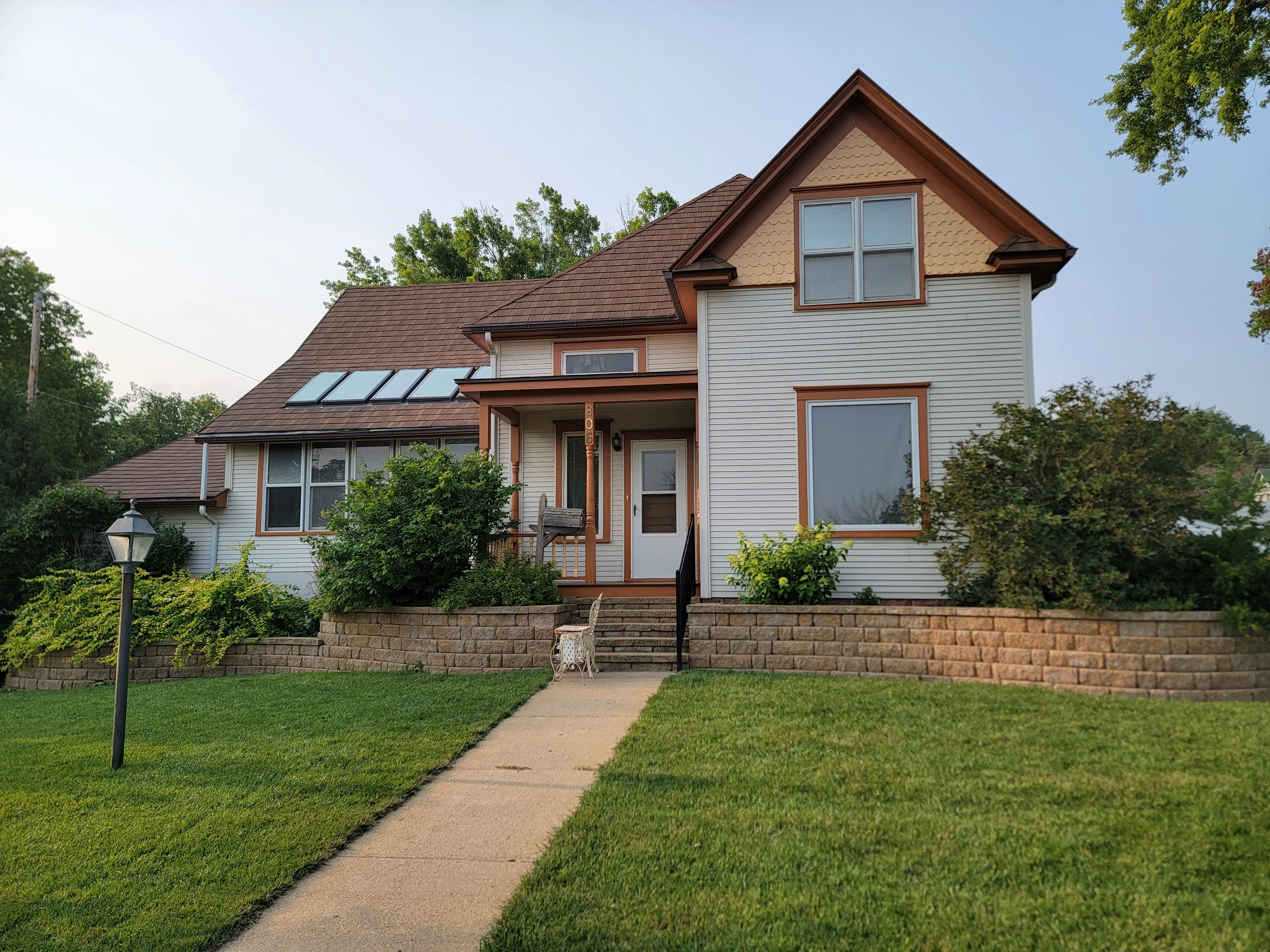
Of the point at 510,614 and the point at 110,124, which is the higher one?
the point at 110,124

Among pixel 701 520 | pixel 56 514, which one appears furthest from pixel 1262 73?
pixel 56 514

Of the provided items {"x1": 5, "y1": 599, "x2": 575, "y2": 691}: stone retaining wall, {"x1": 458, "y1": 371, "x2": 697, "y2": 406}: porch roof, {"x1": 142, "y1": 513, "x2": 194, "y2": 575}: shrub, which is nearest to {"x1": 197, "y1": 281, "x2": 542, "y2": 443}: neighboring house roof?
{"x1": 142, "y1": 513, "x2": 194, "y2": 575}: shrub

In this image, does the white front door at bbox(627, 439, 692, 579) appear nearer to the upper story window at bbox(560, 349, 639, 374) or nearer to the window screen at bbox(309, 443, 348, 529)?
the upper story window at bbox(560, 349, 639, 374)

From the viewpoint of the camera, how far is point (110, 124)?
11586 millimetres

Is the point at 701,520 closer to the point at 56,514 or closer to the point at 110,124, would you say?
the point at 110,124

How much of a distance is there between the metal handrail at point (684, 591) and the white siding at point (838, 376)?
353 mm

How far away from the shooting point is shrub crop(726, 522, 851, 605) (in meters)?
9.77

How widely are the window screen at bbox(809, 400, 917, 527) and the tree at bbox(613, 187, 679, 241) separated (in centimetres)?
1912

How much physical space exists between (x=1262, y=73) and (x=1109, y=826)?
11052 mm

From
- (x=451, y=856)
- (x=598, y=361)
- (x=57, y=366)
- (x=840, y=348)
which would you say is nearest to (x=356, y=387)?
(x=598, y=361)

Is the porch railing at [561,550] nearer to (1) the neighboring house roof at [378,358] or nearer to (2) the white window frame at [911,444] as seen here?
(1) the neighboring house roof at [378,358]

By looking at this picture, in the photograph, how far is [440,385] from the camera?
1598 centimetres

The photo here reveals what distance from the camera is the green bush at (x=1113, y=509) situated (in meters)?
8.10

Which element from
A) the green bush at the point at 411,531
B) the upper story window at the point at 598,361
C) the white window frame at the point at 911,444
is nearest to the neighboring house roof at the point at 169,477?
the green bush at the point at 411,531
